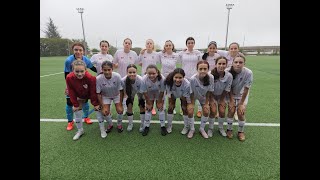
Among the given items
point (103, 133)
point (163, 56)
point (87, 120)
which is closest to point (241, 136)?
point (163, 56)

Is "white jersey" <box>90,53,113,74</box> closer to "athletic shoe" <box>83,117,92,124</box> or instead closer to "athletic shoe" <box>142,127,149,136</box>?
"athletic shoe" <box>83,117,92,124</box>

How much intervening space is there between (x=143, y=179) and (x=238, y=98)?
2495mm

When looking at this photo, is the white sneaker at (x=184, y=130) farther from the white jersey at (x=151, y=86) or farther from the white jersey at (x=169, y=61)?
the white jersey at (x=169, y=61)

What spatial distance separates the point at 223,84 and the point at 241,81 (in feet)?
1.17

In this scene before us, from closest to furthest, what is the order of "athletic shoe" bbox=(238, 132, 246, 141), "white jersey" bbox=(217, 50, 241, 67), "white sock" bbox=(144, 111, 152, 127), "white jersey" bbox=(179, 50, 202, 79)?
1. "athletic shoe" bbox=(238, 132, 246, 141)
2. "white sock" bbox=(144, 111, 152, 127)
3. "white jersey" bbox=(217, 50, 241, 67)
4. "white jersey" bbox=(179, 50, 202, 79)

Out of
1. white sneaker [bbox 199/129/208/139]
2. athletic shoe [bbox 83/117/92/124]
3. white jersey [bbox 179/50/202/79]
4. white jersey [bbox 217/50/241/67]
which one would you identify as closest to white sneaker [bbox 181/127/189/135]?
white sneaker [bbox 199/129/208/139]

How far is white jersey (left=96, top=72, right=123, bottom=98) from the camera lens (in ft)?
12.6

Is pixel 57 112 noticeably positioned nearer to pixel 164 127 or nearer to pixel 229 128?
pixel 164 127

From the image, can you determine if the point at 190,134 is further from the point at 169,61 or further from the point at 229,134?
the point at 169,61

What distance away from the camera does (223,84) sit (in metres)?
3.73

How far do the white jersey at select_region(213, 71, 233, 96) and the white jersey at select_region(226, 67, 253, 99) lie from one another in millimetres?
166

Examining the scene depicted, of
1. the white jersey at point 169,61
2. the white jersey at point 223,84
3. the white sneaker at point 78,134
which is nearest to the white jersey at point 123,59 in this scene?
the white jersey at point 169,61

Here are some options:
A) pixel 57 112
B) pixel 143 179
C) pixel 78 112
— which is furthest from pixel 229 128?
pixel 57 112

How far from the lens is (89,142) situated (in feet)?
12.3
